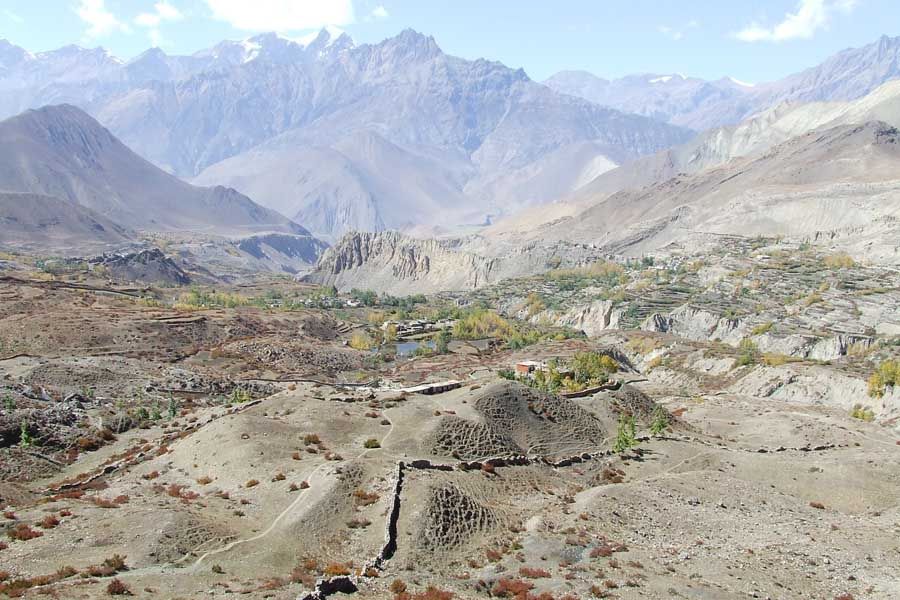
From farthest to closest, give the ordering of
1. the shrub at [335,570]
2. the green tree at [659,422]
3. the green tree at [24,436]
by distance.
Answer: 1. the green tree at [659,422]
2. the green tree at [24,436]
3. the shrub at [335,570]

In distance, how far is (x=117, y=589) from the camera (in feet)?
71.2

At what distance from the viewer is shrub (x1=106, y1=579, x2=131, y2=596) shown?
2161 cm

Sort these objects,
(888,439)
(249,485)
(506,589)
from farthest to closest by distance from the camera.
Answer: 1. (888,439)
2. (249,485)
3. (506,589)

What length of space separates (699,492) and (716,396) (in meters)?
36.9

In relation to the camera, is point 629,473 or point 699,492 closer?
point 699,492

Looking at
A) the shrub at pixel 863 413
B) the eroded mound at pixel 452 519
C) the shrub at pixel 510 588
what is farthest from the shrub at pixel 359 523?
the shrub at pixel 863 413

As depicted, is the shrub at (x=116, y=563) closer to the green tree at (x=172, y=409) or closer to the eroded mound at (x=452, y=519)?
the eroded mound at (x=452, y=519)

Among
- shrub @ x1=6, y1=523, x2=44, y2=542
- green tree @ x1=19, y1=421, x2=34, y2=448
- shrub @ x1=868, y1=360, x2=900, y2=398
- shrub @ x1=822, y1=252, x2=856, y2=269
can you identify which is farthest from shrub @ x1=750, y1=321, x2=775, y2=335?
shrub @ x1=6, y1=523, x2=44, y2=542

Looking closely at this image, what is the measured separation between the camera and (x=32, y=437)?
41.8 metres

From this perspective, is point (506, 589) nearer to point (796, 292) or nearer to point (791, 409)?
point (791, 409)

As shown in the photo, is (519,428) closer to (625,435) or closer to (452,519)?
(625,435)

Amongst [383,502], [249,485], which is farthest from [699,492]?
[249,485]

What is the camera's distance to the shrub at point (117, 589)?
21.6 m

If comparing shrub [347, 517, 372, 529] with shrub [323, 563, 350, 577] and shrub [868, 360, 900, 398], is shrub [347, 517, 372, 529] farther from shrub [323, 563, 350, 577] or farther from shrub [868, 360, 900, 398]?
shrub [868, 360, 900, 398]
